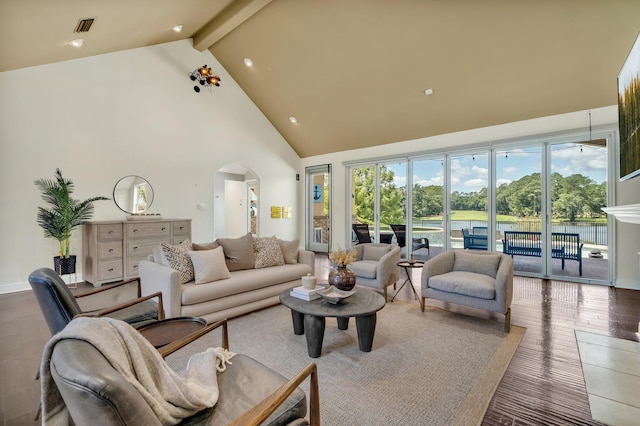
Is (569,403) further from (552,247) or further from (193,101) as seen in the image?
(193,101)

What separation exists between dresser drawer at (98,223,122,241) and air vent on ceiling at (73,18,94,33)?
2743 mm

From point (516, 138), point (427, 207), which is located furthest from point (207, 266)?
point (516, 138)

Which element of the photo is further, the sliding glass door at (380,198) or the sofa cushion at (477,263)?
the sliding glass door at (380,198)

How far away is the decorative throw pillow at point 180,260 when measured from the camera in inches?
124

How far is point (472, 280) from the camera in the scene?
3246 mm

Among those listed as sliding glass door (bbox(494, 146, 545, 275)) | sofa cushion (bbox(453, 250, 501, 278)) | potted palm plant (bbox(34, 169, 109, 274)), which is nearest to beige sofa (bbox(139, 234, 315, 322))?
sofa cushion (bbox(453, 250, 501, 278))

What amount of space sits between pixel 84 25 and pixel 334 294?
457 centimetres

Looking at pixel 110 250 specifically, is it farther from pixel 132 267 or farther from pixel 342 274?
pixel 342 274

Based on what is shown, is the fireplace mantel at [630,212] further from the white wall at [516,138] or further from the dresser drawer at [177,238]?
the dresser drawer at [177,238]

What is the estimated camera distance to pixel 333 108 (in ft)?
22.1

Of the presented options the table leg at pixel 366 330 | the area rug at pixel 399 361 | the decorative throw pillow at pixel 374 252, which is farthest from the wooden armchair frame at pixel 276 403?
the decorative throw pillow at pixel 374 252

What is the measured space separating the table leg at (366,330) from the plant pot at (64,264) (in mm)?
4553

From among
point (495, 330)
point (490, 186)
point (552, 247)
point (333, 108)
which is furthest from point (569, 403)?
point (333, 108)

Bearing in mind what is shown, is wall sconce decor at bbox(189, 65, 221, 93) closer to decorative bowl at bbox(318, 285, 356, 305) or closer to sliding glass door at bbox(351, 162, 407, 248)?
sliding glass door at bbox(351, 162, 407, 248)
